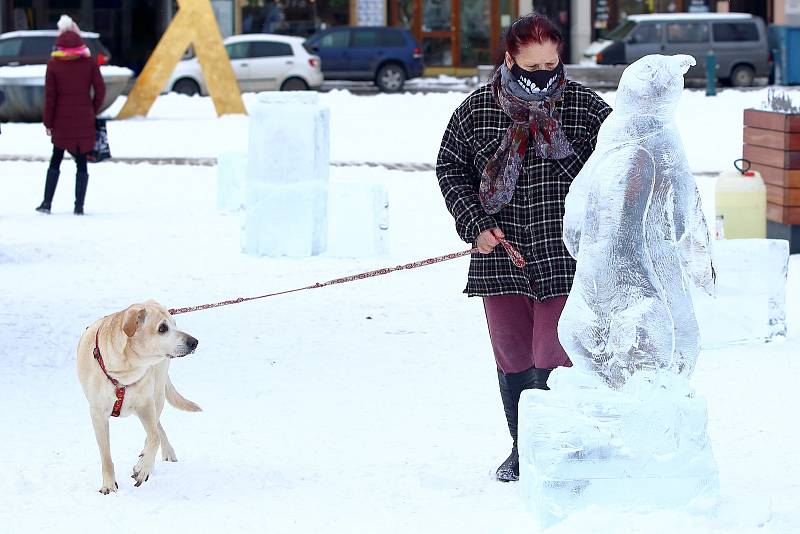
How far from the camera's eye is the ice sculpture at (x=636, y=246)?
436 cm

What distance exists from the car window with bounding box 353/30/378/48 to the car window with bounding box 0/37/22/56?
7.69 m

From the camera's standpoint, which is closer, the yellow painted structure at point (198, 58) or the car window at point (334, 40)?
the yellow painted structure at point (198, 58)

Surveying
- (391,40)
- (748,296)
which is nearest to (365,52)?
(391,40)

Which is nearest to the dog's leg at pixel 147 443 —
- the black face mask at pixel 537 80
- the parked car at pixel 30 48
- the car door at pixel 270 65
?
the black face mask at pixel 537 80

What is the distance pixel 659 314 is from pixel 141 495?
1.89 meters

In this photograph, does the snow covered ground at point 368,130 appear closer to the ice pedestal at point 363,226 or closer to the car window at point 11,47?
the car window at point 11,47

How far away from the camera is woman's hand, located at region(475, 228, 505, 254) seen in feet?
15.3

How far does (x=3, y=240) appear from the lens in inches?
448

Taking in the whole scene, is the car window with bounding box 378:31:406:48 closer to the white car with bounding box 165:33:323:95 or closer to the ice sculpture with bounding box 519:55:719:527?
the white car with bounding box 165:33:323:95

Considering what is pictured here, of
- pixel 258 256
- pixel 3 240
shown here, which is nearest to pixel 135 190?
pixel 3 240

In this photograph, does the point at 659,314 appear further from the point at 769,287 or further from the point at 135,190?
the point at 135,190

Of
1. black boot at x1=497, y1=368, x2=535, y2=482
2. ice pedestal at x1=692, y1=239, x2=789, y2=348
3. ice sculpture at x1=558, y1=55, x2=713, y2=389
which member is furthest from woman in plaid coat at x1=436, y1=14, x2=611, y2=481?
ice pedestal at x1=692, y1=239, x2=789, y2=348

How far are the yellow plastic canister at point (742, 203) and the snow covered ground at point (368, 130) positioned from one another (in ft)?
20.0

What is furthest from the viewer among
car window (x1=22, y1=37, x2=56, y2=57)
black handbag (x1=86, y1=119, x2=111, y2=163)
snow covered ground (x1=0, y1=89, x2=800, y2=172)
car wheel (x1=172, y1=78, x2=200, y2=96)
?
car wheel (x1=172, y1=78, x2=200, y2=96)
